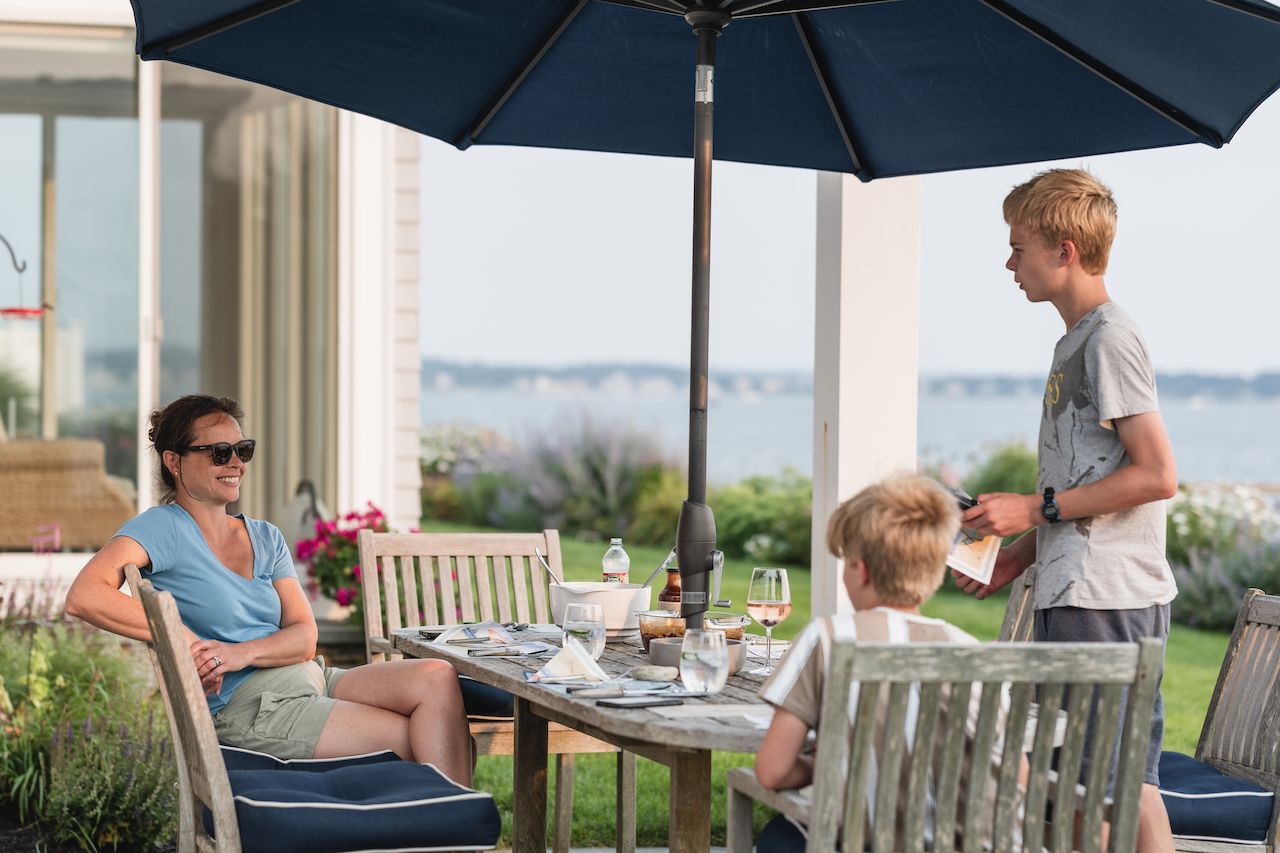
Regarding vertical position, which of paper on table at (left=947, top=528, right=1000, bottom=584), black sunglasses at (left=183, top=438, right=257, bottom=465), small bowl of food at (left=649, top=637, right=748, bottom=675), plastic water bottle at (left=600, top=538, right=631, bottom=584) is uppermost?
black sunglasses at (left=183, top=438, right=257, bottom=465)

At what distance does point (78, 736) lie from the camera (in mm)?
4254

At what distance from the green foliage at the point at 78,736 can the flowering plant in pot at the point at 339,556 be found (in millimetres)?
957

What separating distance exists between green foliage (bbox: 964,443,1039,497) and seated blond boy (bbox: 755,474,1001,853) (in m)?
12.1

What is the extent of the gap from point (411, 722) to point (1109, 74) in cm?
217

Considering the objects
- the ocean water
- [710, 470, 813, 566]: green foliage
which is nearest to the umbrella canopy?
[710, 470, 813, 566]: green foliage

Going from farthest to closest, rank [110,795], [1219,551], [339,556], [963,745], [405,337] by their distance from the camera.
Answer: [1219,551]
[405,337]
[339,556]
[110,795]
[963,745]

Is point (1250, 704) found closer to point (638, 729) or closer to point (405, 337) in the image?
point (638, 729)

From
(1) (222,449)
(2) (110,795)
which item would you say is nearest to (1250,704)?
(1) (222,449)

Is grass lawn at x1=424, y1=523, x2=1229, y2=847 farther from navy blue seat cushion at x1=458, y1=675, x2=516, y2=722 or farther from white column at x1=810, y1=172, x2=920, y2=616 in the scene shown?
white column at x1=810, y1=172, x2=920, y2=616

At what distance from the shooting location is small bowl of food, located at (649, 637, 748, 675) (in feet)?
9.44

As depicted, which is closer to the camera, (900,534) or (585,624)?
(900,534)

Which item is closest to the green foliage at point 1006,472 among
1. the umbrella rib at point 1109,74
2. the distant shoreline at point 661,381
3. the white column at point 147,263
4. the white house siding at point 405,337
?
the white house siding at point 405,337

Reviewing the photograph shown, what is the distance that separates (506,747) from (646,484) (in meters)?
14.7

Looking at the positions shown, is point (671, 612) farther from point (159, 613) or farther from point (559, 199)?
point (559, 199)
